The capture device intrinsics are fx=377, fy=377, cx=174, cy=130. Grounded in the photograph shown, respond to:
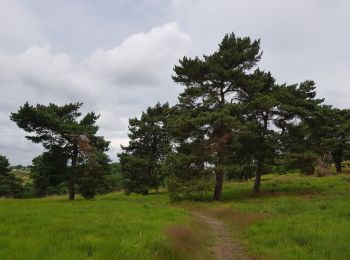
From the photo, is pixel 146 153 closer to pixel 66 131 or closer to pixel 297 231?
pixel 66 131

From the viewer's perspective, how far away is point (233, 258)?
1310 cm

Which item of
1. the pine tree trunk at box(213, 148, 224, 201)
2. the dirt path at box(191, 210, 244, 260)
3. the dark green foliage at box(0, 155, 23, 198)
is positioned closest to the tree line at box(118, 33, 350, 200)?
the pine tree trunk at box(213, 148, 224, 201)

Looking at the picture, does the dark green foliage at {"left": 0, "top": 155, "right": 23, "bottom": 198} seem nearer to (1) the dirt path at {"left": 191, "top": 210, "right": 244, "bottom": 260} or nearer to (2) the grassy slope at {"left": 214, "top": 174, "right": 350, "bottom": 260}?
(2) the grassy slope at {"left": 214, "top": 174, "right": 350, "bottom": 260}

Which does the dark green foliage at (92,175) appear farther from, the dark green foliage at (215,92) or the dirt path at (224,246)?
the dirt path at (224,246)

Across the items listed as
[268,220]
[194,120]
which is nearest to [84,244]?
[268,220]

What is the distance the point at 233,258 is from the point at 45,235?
6494 mm

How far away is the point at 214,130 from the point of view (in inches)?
1373

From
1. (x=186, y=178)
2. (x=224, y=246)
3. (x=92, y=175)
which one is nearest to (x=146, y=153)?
(x=92, y=175)

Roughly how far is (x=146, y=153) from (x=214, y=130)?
Result: 2314 cm

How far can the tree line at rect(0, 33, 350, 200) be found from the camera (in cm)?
3431

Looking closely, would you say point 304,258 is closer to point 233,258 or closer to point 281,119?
point 233,258

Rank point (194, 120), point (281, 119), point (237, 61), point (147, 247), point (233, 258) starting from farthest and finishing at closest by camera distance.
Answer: point (281, 119), point (237, 61), point (194, 120), point (233, 258), point (147, 247)

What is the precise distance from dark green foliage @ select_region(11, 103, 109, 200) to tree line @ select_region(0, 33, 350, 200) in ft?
0.34

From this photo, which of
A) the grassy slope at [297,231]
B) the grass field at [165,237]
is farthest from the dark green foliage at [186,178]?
the grass field at [165,237]
